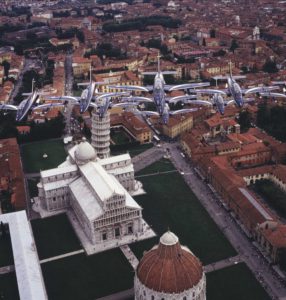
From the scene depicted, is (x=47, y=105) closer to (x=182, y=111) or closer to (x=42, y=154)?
(x=42, y=154)

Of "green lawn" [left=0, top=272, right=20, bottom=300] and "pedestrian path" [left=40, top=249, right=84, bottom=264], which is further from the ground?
"green lawn" [left=0, top=272, right=20, bottom=300]

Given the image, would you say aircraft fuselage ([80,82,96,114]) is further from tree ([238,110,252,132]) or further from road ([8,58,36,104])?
road ([8,58,36,104])

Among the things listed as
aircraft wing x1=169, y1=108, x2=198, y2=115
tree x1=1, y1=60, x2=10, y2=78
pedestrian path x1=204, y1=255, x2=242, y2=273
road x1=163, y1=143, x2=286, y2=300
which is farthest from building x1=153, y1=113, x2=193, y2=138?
tree x1=1, y1=60, x2=10, y2=78

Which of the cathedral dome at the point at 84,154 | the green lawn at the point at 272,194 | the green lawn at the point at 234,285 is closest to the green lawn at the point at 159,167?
the cathedral dome at the point at 84,154

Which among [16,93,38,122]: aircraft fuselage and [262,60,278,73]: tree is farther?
[262,60,278,73]: tree

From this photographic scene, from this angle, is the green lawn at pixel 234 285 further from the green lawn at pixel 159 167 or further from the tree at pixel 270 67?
the tree at pixel 270 67

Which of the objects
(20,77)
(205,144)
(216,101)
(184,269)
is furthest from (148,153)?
(20,77)
